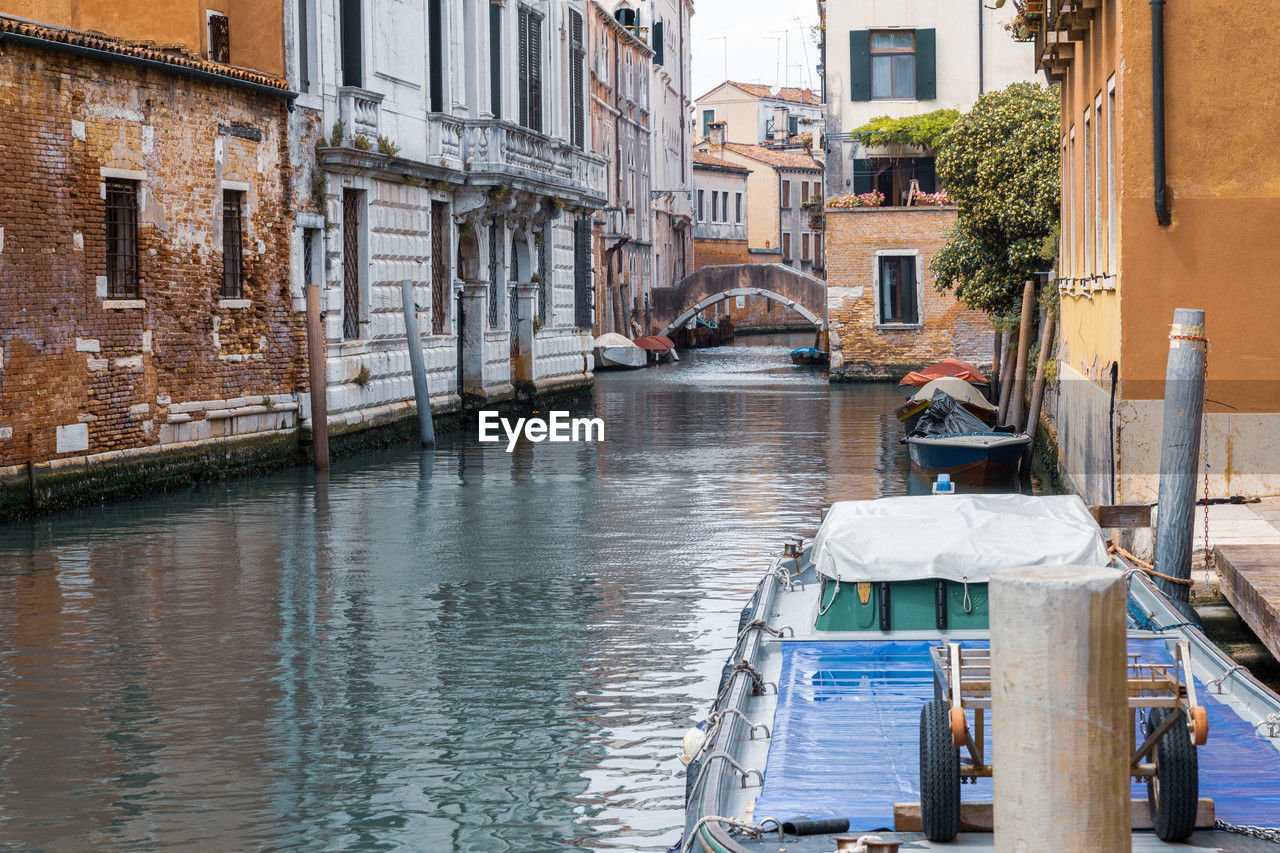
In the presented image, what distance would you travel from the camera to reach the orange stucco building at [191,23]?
1844 centimetres

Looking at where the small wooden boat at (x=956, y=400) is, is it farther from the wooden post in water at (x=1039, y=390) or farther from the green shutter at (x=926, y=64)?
the green shutter at (x=926, y=64)

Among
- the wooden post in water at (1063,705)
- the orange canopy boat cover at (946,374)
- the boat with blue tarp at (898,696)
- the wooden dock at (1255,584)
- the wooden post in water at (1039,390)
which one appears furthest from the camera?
the orange canopy boat cover at (946,374)

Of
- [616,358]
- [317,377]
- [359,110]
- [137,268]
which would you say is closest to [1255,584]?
[137,268]

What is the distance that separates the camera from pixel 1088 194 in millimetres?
14078

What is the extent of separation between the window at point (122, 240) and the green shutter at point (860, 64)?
19.4 metres

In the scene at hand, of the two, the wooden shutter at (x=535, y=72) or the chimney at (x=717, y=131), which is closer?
the wooden shutter at (x=535, y=72)

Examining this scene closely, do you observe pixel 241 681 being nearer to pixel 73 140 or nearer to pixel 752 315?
pixel 73 140

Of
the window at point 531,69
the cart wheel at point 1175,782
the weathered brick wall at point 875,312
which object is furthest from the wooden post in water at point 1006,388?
the cart wheel at point 1175,782

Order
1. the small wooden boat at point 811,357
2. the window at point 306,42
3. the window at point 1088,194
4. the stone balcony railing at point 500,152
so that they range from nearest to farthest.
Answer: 1. the window at point 1088,194
2. the window at point 306,42
3. the stone balcony railing at point 500,152
4. the small wooden boat at point 811,357

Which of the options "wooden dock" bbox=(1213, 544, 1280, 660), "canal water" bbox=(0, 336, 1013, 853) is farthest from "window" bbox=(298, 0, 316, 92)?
"wooden dock" bbox=(1213, 544, 1280, 660)

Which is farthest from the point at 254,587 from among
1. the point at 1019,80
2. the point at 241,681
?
the point at 1019,80

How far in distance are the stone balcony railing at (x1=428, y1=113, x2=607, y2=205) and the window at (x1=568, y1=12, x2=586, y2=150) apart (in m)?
2.41

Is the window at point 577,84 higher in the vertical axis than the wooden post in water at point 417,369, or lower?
higher

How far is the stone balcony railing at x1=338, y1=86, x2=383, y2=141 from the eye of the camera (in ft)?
66.9
